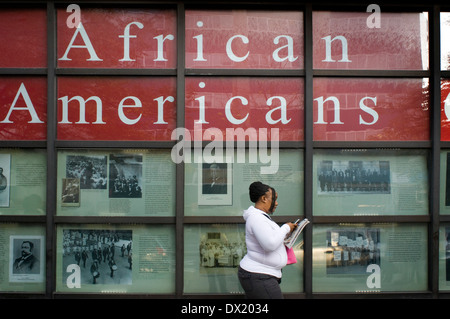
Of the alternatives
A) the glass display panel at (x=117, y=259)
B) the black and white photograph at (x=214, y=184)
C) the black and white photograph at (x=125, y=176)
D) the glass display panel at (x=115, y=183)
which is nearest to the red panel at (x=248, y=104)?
the black and white photograph at (x=214, y=184)

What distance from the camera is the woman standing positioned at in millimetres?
3900

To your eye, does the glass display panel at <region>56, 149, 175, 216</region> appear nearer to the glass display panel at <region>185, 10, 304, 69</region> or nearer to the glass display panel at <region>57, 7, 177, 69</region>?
the glass display panel at <region>57, 7, 177, 69</region>

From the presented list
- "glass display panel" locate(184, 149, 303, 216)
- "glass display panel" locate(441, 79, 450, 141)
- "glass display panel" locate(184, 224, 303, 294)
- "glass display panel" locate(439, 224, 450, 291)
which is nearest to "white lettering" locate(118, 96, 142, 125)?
"glass display panel" locate(184, 149, 303, 216)

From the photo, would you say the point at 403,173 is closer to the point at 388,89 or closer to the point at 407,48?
the point at 388,89

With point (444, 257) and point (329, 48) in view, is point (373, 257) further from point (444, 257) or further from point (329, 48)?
point (329, 48)

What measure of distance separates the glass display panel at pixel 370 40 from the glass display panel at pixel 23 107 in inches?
142

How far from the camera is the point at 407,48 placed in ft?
17.7

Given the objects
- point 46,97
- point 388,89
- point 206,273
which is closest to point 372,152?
point 388,89

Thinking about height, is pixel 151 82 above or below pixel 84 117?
above

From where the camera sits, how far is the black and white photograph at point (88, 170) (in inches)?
208

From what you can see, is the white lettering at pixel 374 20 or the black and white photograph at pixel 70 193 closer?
the black and white photograph at pixel 70 193

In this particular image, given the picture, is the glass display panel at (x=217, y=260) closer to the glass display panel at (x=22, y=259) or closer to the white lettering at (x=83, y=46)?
the glass display panel at (x=22, y=259)

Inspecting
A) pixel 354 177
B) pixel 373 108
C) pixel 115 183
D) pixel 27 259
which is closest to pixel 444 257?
pixel 354 177

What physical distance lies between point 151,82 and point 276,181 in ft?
6.78
